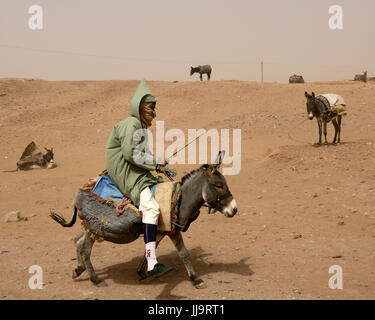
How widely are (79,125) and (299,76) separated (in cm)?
2145

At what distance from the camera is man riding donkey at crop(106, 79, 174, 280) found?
4.89 metres

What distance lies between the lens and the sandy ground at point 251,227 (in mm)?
5137

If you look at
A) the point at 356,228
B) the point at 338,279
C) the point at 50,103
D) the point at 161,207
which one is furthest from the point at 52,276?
the point at 50,103

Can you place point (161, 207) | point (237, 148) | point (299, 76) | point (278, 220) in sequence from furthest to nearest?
point (299, 76) < point (237, 148) < point (278, 220) < point (161, 207)

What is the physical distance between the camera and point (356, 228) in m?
7.16

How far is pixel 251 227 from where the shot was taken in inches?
300

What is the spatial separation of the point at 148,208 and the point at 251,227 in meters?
3.28

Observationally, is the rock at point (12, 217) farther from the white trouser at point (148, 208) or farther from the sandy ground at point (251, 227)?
the white trouser at point (148, 208)

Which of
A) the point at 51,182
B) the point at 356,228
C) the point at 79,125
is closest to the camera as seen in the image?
the point at 356,228

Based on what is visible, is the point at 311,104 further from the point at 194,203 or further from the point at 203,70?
the point at 203,70

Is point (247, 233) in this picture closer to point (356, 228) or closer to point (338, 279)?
point (356, 228)

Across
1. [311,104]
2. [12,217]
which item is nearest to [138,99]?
[12,217]

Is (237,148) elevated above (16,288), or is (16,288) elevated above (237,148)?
(237,148)

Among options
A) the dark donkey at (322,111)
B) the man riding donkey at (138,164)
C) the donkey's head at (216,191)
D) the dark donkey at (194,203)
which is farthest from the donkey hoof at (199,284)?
the dark donkey at (322,111)
